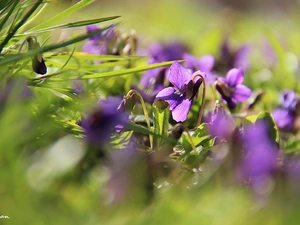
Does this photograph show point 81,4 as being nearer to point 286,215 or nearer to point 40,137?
point 40,137

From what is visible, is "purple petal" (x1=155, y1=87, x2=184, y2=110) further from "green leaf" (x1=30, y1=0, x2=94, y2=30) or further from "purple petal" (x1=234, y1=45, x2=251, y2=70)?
"purple petal" (x1=234, y1=45, x2=251, y2=70)

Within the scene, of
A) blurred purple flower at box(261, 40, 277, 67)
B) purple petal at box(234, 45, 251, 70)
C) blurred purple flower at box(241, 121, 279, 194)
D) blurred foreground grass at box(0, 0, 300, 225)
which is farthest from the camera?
blurred purple flower at box(261, 40, 277, 67)

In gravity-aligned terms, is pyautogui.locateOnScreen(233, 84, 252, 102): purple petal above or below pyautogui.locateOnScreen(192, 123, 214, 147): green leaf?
below

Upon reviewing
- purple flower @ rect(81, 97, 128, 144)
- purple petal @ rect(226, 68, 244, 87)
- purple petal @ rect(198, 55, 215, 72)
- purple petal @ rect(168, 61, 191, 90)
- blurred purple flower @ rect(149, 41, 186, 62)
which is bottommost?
blurred purple flower @ rect(149, 41, 186, 62)

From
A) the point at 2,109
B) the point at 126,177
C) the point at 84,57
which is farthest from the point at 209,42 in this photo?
the point at 126,177

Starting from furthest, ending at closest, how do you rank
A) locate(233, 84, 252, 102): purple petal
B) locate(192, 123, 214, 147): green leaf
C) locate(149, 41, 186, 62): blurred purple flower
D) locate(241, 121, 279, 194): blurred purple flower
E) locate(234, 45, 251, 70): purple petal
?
locate(234, 45, 251, 70): purple petal
locate(149, 41, 186, 62): blurred purple flower
locate(233, 84, 252, 102): purple petal
locate(192, 123, 214, 147): green leaf
locate(241, 121, 279, 194): blurred purple flower

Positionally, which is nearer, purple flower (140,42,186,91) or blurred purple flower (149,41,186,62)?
purple flower (140,42,186,91)

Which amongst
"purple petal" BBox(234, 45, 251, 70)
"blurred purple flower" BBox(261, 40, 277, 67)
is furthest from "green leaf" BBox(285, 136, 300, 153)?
"blurred purple flower" BBox(261, 40, 277, 67)
